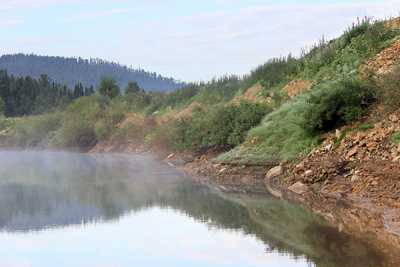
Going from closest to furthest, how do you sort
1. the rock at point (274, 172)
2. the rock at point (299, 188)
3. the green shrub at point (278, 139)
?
the rock at point (299, 188) → the rock at point (274, 172) → the green shrub at point (278, 139)

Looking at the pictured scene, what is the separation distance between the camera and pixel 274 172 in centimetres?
2683

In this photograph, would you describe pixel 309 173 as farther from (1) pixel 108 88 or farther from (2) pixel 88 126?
(1) pixel 108 88

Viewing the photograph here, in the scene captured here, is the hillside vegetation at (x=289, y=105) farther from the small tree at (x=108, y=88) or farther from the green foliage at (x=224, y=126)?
the small tree at (x=108, y=88)

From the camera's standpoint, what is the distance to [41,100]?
129 m

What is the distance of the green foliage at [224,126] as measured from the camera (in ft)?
110

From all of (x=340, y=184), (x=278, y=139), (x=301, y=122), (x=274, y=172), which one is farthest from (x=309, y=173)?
(x=278, y=139)

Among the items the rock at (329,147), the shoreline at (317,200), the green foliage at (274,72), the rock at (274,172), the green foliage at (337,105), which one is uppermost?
the green foliage at (274,72)

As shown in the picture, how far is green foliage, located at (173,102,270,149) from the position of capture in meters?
33.4

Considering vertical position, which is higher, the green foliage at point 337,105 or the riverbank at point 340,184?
the green foliage at point 337,105

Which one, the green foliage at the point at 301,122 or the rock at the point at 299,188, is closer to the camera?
the rock at the point at 299,188

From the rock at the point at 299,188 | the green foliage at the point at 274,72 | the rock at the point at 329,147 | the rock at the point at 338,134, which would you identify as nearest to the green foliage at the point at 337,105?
the rock at the point at 338,134

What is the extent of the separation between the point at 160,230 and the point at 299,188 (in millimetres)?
5966

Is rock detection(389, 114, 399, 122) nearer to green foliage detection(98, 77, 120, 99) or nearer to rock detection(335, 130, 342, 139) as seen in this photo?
rock detection(335, 130, 342, 139)

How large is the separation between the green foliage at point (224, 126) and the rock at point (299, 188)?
8.37 meters
